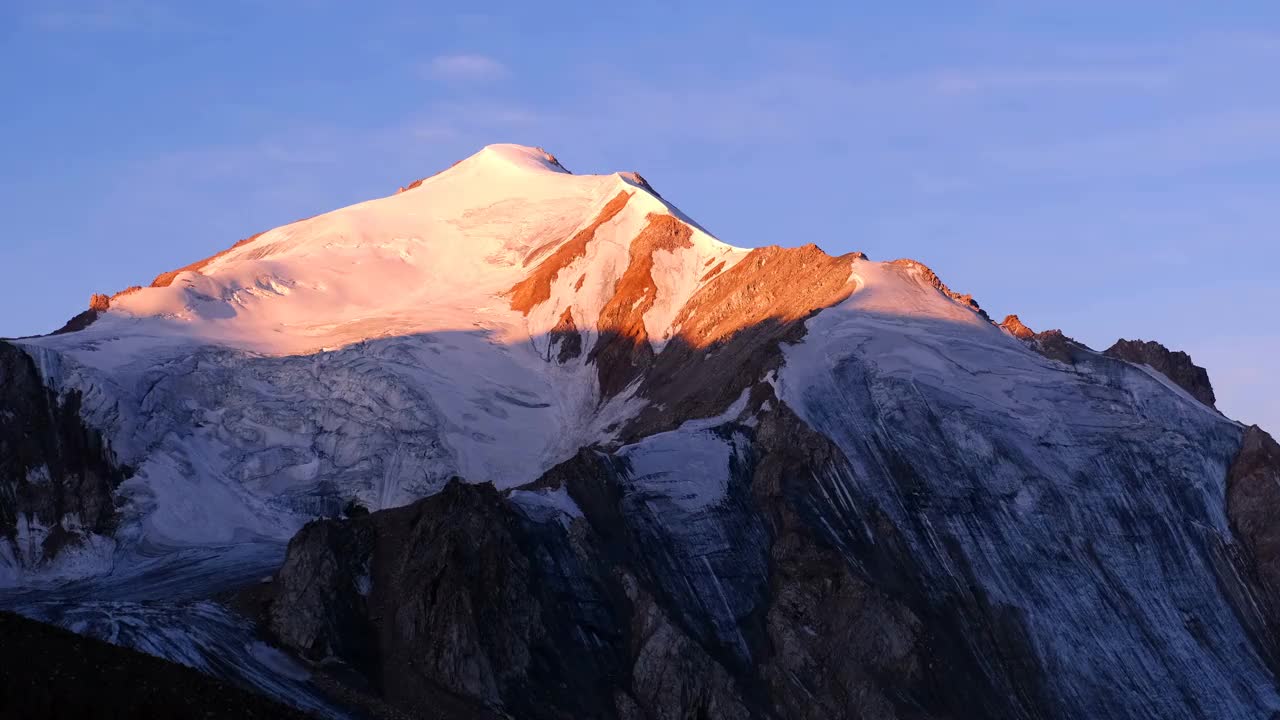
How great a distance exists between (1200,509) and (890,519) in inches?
784

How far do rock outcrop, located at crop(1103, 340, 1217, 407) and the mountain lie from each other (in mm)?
272

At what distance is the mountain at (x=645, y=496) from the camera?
313 feet

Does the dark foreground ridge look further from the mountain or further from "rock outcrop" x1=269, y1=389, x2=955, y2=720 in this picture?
"rock outcrop" x1=269, y1=389, x2=955, y2=720

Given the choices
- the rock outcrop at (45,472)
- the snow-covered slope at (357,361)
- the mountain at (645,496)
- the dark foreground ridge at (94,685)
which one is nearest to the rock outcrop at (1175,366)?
the mountain at (645,496)

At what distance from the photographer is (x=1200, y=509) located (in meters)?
120

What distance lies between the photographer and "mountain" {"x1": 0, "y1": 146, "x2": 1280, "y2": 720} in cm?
Result: 9550

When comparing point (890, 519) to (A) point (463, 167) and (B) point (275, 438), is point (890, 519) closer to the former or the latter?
(B) point (275, 438)

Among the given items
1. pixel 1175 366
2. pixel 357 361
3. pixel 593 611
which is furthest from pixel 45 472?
pixel 1175 366

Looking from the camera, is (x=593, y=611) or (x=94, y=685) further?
(x=593, y=611)

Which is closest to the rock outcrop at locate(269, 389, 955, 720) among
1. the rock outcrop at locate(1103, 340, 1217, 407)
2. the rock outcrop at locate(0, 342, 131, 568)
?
the rock outcrop at locate(0, 342, 131, 568)

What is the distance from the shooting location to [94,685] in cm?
6556

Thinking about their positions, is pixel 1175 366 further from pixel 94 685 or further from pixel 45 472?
pixel 94 685

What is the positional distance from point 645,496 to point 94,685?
1760 inches

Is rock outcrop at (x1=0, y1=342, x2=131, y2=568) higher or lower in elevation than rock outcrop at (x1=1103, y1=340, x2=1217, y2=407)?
lower
